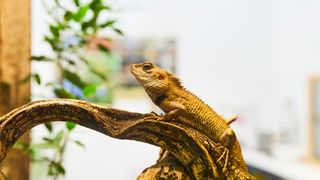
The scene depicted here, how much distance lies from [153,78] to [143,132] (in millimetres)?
158

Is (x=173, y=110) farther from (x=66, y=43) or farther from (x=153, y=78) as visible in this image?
(x=66, y=43)

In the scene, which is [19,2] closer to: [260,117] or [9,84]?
[9,84]

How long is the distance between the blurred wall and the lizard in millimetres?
1722

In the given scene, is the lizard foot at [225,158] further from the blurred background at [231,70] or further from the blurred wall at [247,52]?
the blurred wall at [247,52]

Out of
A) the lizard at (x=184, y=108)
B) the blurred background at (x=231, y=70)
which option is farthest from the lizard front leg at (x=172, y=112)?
the blurred background at (x=231, y=70)

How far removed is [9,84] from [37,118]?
2.09 feet

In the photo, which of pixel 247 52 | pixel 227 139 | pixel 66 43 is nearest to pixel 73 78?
pixel 66 43

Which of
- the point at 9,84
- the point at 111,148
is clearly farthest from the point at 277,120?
the point at 9,84

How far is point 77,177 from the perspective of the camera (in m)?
2.38

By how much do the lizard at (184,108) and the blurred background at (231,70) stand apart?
1154mm

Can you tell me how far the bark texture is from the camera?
1007 mm

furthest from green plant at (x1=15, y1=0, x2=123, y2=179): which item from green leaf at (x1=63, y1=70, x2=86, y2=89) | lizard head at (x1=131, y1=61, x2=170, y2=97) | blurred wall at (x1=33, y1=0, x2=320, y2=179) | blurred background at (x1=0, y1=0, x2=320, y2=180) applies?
blurred wall at (x1=33, y1=0, x2=320, y2=179)

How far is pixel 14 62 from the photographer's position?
5.26 ft

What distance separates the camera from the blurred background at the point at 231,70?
2518 mm
